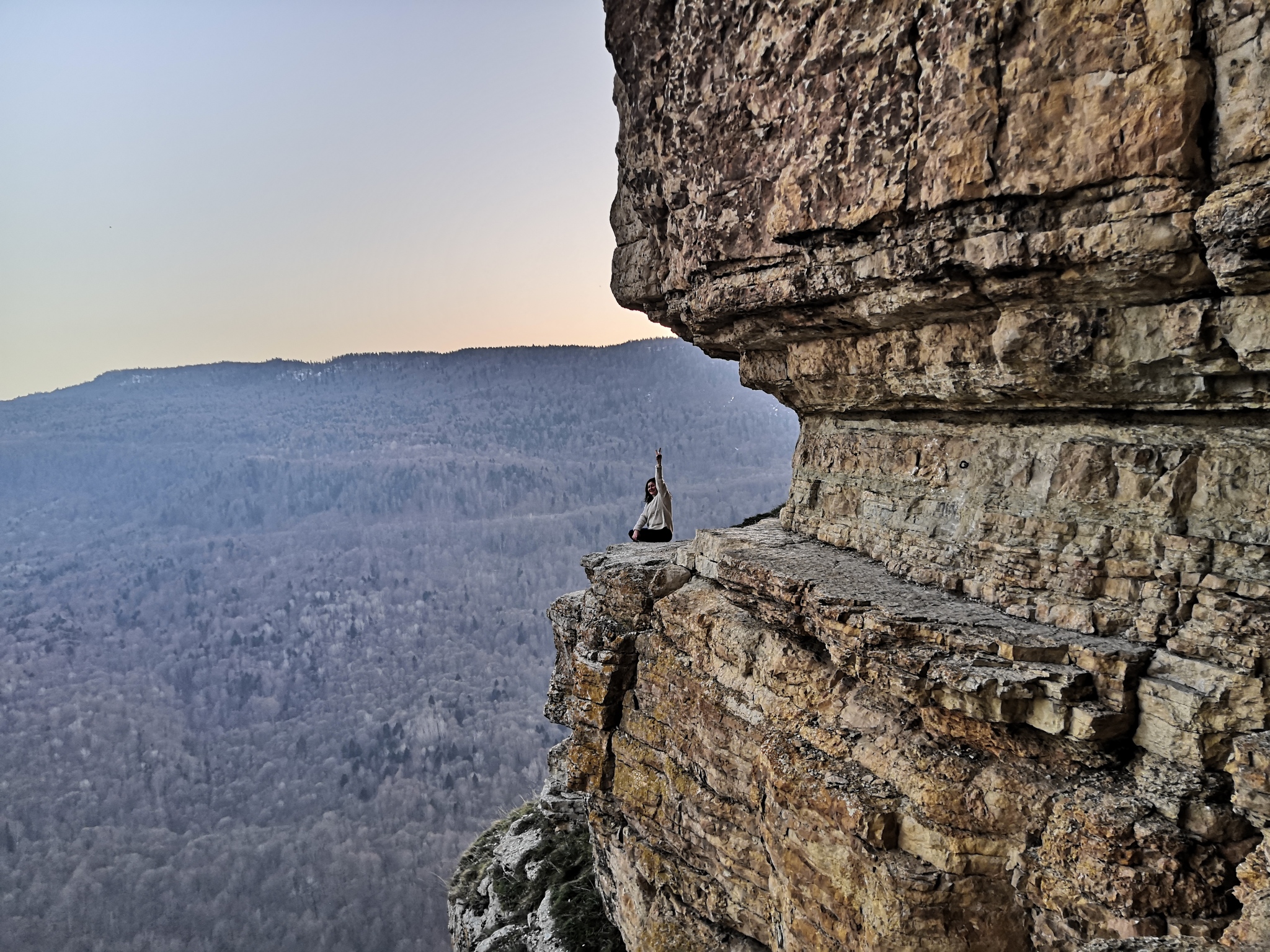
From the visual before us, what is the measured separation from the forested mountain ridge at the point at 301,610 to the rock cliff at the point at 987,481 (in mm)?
50717

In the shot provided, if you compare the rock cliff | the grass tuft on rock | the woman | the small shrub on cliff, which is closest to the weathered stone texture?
the rock cliff

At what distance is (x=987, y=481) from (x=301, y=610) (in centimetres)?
10850

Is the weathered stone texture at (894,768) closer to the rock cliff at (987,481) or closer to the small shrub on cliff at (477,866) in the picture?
the rock cliff at (987,481)

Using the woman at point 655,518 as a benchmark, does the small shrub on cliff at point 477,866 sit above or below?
below

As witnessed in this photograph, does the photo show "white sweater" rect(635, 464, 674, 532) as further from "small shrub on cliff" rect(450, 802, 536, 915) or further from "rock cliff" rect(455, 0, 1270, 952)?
"small shrub on cliff" rect(450, 802, 536, 915)

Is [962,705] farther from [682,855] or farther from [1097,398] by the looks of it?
[682,855]

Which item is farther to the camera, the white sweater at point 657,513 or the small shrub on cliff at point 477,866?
the small shrub on cliff at point 477,866

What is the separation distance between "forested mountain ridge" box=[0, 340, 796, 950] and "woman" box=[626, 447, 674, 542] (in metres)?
45.7

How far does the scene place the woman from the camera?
16016 millimetres

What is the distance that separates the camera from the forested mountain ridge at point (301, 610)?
56281 mm

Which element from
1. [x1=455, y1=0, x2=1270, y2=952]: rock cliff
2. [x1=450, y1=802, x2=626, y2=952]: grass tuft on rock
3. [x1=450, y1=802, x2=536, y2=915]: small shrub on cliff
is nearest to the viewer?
[x1=455, y1=0, x2=1270, y2=952]: rock cliff

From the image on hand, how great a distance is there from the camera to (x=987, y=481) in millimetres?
8516

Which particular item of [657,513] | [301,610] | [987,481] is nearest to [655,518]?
[657,513]

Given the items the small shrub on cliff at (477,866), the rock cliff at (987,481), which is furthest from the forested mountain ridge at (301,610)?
the rock cliff at (987,481)
